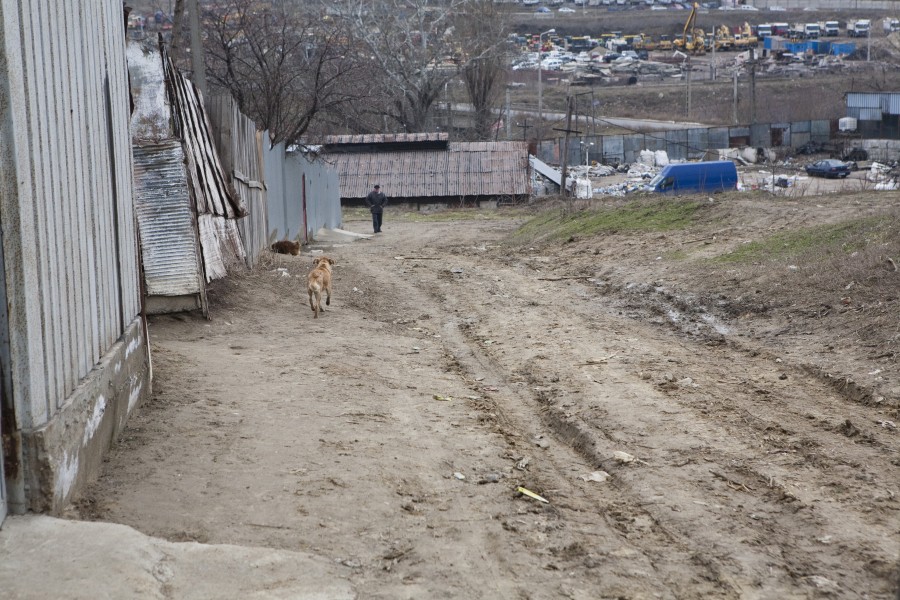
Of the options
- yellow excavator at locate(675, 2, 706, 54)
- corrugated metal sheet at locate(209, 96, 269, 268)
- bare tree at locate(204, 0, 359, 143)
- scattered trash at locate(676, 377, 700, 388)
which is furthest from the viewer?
yellow excavator at locate(675, 2, 706, 54)

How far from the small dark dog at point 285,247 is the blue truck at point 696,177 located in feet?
48.3

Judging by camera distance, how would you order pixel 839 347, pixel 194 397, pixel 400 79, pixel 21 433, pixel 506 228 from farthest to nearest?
pixel 400 79 < pixel 506 228 < pixel 839 347 < pixel 194 397 < pixel 21 433

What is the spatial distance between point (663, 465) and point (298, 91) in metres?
18.1

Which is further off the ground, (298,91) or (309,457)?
(298,91)

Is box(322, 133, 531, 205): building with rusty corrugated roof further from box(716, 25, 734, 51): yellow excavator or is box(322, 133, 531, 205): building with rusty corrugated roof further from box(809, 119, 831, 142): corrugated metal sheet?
box(716, 25, 734, 51): yellow excavator

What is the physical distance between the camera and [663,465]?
232 inches

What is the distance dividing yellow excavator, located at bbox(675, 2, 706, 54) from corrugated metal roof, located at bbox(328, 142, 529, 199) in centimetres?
7718

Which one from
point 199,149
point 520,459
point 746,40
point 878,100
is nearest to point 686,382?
point 520,459

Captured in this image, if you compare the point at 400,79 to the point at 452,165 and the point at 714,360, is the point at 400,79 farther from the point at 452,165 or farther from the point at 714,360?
the point at 714,360

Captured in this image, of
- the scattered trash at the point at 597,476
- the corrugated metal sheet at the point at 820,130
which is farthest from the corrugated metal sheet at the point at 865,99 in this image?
the scattered trash at the point at 597,476

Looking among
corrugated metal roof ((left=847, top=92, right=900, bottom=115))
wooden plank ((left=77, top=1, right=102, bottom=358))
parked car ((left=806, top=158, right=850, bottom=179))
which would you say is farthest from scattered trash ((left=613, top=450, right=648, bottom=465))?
corrugated metal roof ((left=847, top=92, right=900, bottom=115))

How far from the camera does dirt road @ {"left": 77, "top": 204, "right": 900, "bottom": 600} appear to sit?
14.7 feet

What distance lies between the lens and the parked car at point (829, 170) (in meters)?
41.8

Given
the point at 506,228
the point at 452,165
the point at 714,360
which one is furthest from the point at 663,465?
the point at 452,165
